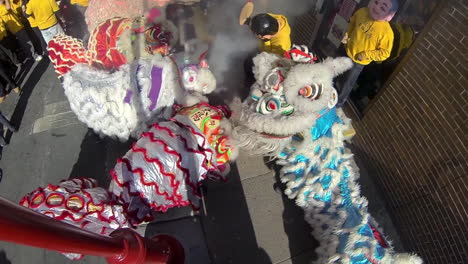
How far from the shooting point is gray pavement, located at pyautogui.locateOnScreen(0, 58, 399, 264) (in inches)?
146

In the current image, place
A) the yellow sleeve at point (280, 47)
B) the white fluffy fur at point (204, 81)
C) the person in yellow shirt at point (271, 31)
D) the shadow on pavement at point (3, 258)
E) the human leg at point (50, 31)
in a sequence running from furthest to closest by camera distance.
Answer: the human leg at point (50, 31), the yellow sleeve at point (280, 47), the white fluffy fur at point (204, 81), the person in yellow shirt at point (271, 31), the shadow on pavement at point (3, 258)

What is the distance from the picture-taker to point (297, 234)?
3.79 meters

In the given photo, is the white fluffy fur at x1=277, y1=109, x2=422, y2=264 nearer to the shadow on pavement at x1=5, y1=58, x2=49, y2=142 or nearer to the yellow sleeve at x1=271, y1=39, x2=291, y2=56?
the yellow sleeve at x1=271, y1=39, x2=291, y2=56

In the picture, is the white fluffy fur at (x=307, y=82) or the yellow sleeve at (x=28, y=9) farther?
the yellow sleeve at (x=28, y=9)

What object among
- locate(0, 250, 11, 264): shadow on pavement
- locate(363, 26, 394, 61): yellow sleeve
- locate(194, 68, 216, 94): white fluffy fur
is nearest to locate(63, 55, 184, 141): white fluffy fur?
locate(194, 68, 216, 94): white fluffy fur

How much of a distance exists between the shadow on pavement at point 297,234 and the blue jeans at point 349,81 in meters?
1.64

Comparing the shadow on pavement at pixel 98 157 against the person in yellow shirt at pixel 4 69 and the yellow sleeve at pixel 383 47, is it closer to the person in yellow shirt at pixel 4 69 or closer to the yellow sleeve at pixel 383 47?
the person in yellow shirt at pixel 4 69

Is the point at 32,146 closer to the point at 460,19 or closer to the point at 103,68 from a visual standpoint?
the point at 103,68

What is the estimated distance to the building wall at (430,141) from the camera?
121 inches

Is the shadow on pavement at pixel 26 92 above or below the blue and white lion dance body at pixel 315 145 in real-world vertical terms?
below

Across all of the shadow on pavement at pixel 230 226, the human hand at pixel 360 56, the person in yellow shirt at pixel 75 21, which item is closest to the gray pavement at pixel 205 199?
the shadow on pavement at pixel 230 226

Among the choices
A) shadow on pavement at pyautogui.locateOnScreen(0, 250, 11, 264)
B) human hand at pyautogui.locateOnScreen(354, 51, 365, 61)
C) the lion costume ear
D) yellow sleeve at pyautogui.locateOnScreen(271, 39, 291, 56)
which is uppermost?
the lion costume ear

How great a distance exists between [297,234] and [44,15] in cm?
531

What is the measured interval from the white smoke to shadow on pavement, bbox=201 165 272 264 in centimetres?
164
